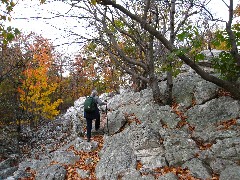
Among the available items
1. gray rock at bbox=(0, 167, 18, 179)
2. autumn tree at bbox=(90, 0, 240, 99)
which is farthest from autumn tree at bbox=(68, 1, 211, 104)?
gray rock at bbox=(0, 167, 18, 179)

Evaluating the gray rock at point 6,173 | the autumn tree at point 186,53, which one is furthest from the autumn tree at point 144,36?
the gray rock at point 6,173

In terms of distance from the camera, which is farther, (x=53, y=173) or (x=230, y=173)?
(x=53, y=173)

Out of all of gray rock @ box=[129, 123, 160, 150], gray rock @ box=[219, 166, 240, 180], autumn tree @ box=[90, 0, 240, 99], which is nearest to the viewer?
gray rock @ box=[219, 166, 240, 180]

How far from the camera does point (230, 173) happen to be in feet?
21.0

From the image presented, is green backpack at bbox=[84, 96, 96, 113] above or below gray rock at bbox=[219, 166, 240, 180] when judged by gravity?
above

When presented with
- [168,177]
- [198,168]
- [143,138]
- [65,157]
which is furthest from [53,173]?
[198,168]

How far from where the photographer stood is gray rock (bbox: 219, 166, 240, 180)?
627cm

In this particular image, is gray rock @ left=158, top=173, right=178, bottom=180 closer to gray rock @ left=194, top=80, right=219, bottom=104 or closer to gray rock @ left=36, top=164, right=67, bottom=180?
gray rock @ left=36, top=164, right=67, bottom=180

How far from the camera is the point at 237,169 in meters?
6.44

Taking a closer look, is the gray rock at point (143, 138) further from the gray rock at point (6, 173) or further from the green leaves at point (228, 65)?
the gray rock at point (6, 173)

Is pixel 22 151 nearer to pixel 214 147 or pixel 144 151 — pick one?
pixel 144 151

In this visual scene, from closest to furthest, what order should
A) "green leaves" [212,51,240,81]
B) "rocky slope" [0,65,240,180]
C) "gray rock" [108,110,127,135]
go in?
"rocky slope" [0,65,240,180] → "green leaves" [212,51,240,81] → "gray rock" [108,110,127,135]

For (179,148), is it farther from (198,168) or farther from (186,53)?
(186,53)

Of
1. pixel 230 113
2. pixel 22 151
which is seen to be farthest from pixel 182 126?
pixel 22 151
